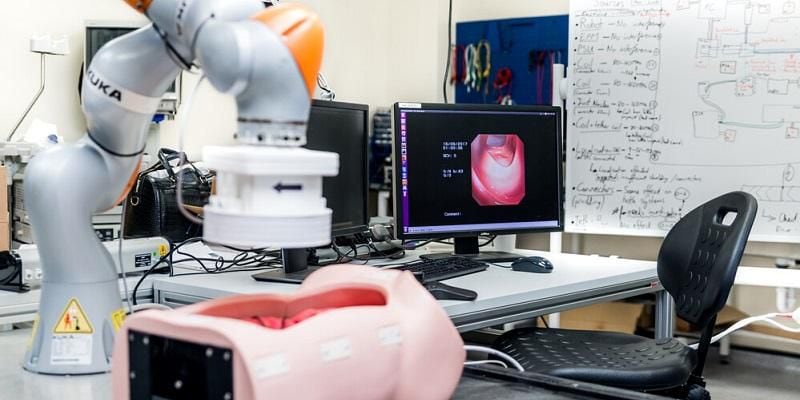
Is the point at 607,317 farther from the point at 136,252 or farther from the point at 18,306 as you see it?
the point at 18,306

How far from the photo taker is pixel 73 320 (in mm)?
1229

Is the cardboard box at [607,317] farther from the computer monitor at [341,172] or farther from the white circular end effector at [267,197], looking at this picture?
the white circular end effector at [267,197]

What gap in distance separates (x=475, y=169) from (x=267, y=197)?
1712mm

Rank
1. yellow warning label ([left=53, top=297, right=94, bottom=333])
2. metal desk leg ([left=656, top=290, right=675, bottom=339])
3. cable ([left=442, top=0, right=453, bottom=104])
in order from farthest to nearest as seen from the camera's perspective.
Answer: cable ([left=442, top=0, right=453, bottom=104]), metal desk leg ([left=656, top=290, right=675, bottom=339]), yellow warning label ([left=53, top=297, right=94, bottom=333])

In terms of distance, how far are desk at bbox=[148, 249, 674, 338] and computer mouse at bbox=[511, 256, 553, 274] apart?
0.9 inches

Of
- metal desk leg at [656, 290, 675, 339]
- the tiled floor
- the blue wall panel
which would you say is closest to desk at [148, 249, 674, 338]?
metal desk leg at [656, 290, 675, 339]

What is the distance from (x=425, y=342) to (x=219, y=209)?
0.90ft

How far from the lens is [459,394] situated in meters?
1.16

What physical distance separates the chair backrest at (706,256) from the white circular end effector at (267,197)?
1.40 meters

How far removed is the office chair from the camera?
6.54 feet

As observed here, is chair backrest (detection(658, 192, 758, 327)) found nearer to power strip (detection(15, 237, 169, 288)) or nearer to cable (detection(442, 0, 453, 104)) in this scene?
power strip (detection(15, 237, 169, 288))

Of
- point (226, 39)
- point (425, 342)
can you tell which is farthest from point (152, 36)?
point (425, 342)

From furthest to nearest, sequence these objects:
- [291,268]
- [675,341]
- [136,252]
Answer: [675,341]
[291,268]
[136,252]

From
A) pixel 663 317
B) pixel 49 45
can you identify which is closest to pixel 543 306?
pixel 663 317
